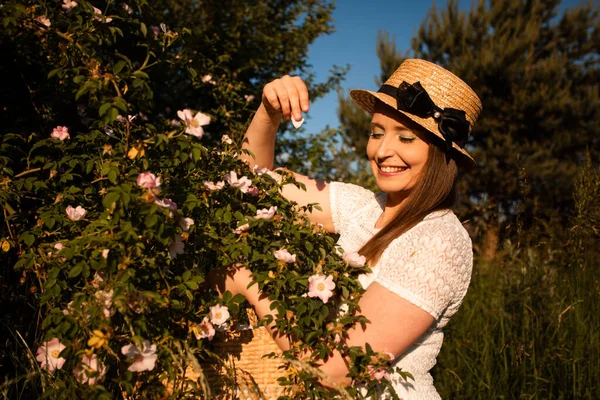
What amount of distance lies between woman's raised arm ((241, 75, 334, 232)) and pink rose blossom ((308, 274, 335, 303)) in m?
0.37

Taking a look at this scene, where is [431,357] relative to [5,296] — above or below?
above

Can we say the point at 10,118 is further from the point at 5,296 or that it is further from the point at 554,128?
the point at 554,128

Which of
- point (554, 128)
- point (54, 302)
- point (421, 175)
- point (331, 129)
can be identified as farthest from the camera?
point (554, 128)

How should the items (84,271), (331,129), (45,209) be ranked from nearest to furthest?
(84,271) → (45,209) → (331,129)

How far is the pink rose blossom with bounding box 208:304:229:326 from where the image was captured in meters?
1.27

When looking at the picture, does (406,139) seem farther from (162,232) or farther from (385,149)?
(162,232)

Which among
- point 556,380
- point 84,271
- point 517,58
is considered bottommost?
point 556,380

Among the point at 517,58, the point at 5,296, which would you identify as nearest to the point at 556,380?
the point at 5,296

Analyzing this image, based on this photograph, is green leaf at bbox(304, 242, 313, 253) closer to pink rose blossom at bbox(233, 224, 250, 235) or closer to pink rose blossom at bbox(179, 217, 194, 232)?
pink rose blossom at bbox(233, 224, 250, 235)

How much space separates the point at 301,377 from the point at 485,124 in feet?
40.2

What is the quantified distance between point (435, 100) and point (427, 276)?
68 centimetres

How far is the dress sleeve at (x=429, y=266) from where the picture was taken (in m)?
1.54

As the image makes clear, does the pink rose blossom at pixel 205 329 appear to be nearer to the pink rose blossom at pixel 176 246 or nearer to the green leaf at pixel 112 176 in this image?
the pink rose blossom at pixel 176 246

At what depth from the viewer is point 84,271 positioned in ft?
3.67
